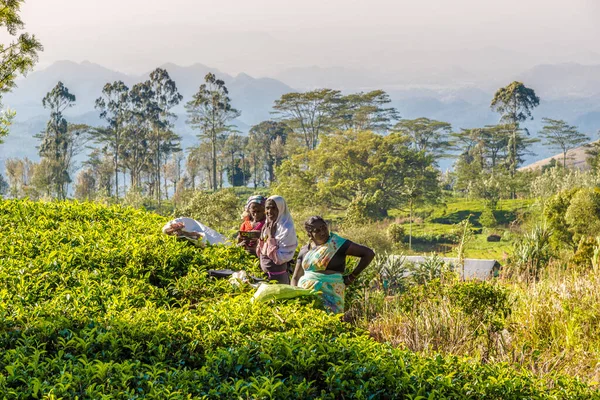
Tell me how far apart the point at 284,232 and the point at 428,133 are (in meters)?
55.9

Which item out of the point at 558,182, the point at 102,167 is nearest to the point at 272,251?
the point at 558,182

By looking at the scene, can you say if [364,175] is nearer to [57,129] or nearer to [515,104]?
[515,104]

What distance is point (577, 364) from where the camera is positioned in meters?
3.74

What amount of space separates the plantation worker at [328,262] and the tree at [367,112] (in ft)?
168

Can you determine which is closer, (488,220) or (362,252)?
(362,252)

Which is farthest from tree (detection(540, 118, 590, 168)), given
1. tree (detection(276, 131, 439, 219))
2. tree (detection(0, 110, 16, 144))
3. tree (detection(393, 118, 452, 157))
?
tree (detection(0, 110, 16, 144))

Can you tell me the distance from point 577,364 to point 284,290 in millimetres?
1981

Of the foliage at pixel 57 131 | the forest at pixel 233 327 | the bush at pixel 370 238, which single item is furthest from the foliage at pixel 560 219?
the foliage at pixel 57 131

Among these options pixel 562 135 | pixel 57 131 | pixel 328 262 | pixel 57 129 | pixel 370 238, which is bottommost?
pixel 370 238

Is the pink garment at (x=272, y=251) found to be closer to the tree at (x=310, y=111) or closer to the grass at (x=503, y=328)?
the grass at (x=503, y=328)

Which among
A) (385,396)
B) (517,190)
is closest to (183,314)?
(385,396)

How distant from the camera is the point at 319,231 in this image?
4.06 meters

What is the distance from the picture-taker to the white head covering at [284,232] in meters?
4.54

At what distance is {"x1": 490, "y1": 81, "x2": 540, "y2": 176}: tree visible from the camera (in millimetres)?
52250
